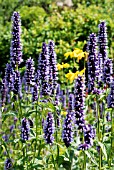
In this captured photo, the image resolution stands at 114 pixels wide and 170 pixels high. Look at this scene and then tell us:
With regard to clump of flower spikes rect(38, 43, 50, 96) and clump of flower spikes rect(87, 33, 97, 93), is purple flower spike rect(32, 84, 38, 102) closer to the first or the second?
clump of flower spikes rect(38, 43, 50, 96)

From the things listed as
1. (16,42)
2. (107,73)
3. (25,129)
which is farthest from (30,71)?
(107,73)

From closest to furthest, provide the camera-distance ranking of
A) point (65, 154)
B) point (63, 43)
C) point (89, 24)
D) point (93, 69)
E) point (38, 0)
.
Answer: point (93, 69) → point (65, 154) → point (63, 43) → point (89, 24) → point (38, 0)

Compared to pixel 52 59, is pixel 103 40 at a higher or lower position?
higher

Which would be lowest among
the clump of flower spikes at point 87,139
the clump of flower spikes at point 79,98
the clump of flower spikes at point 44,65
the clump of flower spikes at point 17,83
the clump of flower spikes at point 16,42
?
the clump of flower spikes at point 87,139

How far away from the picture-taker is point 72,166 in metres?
4.44

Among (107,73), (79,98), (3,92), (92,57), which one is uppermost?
(92,57)

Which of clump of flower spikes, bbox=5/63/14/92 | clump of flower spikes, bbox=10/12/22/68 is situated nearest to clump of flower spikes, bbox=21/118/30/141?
clump of flower spikes, bbox=5/63/14/92

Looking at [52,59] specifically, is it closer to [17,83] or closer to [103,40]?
[17,83]

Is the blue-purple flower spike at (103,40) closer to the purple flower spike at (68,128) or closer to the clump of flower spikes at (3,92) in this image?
the purple flower spike at (68,128)

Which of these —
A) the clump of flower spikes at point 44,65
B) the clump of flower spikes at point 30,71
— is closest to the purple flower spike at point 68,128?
the clump of flower spikes at point 44,65

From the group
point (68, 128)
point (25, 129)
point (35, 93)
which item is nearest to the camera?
point (68, 128)

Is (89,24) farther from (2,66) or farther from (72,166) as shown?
(72,166)

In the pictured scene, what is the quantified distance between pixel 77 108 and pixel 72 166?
4.25 feet

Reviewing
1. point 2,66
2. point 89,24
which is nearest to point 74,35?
point 89,24
